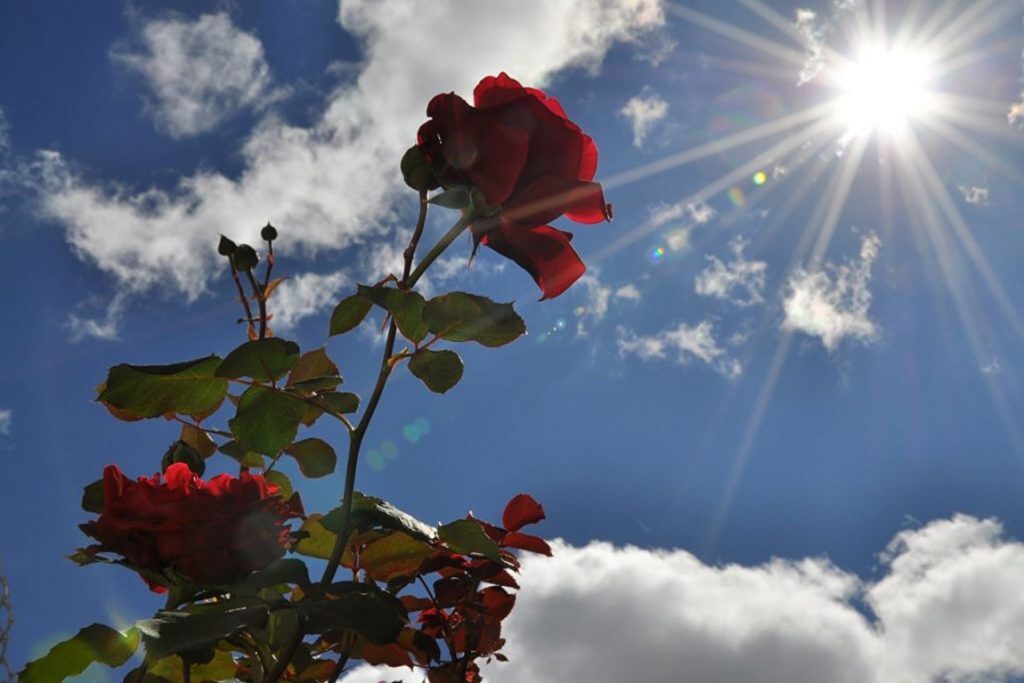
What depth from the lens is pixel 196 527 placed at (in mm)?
1393

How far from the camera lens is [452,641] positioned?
6.37 feet

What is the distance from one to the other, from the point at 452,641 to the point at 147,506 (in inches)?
33.4

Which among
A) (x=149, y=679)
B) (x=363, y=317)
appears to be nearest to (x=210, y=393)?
(x=363, y=317)

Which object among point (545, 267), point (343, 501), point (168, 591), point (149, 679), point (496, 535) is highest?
point (545, 267)

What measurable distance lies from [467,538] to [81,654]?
67 cm

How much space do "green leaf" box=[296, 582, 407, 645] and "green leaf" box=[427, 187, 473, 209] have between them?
0.69m

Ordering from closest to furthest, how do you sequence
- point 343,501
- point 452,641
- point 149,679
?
point 343,501 < point 149,679 < point 452,641

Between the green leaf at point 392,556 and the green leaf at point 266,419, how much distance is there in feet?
1.18

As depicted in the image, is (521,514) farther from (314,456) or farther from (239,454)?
(239,454)

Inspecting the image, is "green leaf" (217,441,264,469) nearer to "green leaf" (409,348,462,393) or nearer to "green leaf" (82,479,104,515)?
"green leaf" (82,479,104,515)

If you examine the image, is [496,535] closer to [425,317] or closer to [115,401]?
[425,317]

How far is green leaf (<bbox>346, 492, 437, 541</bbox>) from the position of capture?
4.43ft

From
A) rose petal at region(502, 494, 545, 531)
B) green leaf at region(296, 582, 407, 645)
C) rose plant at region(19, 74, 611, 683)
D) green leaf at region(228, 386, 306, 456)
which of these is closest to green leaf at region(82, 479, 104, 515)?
rose plant at region(19, 74, 611, 683)

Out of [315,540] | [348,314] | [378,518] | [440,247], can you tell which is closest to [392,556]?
[315,540]
